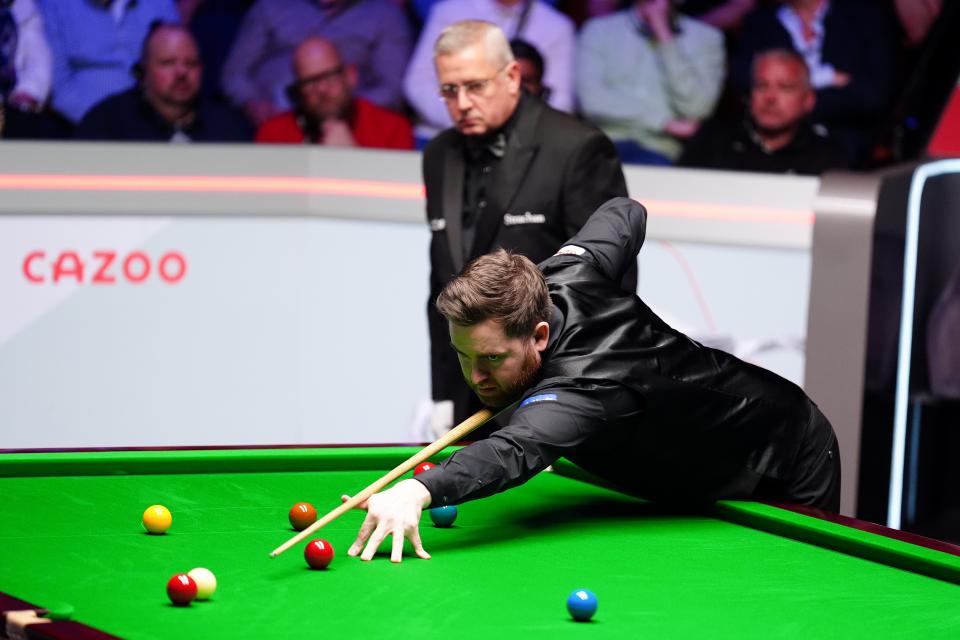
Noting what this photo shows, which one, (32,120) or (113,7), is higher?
(113,7)

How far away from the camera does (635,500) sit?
9.43 feet

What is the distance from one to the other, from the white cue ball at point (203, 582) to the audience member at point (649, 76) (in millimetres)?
3983

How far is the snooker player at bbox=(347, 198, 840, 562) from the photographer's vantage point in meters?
2.42

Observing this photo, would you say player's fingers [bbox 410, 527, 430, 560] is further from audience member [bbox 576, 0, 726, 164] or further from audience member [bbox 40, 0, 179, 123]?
audience member [bbox 40, 0, 179, 123]

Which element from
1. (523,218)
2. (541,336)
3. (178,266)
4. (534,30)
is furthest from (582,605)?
(534,30)

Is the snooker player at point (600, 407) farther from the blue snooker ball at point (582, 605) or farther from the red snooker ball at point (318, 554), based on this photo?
the blue snooker ball at point (582, 605)

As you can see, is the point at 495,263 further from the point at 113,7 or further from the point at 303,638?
the point at 113,7

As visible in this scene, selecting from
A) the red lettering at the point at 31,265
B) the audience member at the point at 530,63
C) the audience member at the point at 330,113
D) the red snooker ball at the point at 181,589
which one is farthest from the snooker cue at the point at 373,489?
the audience member at the point at 330,113

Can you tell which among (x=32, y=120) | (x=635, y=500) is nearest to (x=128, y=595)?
(x=635, y=500)

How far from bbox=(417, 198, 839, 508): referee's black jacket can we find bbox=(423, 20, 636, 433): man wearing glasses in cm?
82

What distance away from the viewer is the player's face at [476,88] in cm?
365

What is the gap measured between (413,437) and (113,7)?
6.82ft

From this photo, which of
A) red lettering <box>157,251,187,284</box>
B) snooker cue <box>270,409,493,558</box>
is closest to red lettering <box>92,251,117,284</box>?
red lettering <box>157,251,187,284</box>

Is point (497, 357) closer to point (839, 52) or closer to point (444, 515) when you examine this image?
point (444, 515)
